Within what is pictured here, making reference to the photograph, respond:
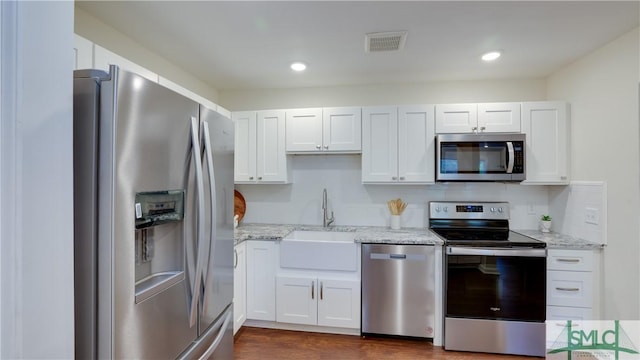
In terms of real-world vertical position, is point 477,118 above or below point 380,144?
above

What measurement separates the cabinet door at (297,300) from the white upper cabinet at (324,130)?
4.10 ft

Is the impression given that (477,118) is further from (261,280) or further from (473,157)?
(261,280)

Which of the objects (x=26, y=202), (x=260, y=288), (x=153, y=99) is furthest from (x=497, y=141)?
(x=26, y=202)

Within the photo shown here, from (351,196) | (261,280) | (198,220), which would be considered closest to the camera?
(198,220)

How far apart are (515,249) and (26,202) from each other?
2.75 metres

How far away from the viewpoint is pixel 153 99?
3.42ft

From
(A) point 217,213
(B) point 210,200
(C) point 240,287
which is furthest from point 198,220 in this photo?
(C) point 240,287

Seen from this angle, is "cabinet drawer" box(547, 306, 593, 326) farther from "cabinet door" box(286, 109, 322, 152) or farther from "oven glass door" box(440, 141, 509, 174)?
"cabinet door" box(286, 109, 322, 152)

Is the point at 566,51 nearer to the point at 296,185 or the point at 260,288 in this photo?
the point at 296,185

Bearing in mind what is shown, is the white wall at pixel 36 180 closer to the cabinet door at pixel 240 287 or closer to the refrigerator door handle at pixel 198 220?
the refrigerator door handle at pixel 198 220

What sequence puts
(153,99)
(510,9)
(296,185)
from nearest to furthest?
(153,99) → (510,9) → (296,185)

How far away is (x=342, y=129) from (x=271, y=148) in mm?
750

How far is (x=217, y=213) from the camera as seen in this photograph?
58.9 inches

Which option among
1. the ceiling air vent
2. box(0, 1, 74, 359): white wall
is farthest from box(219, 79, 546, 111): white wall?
box(0, 1, 74, 359): white wall
